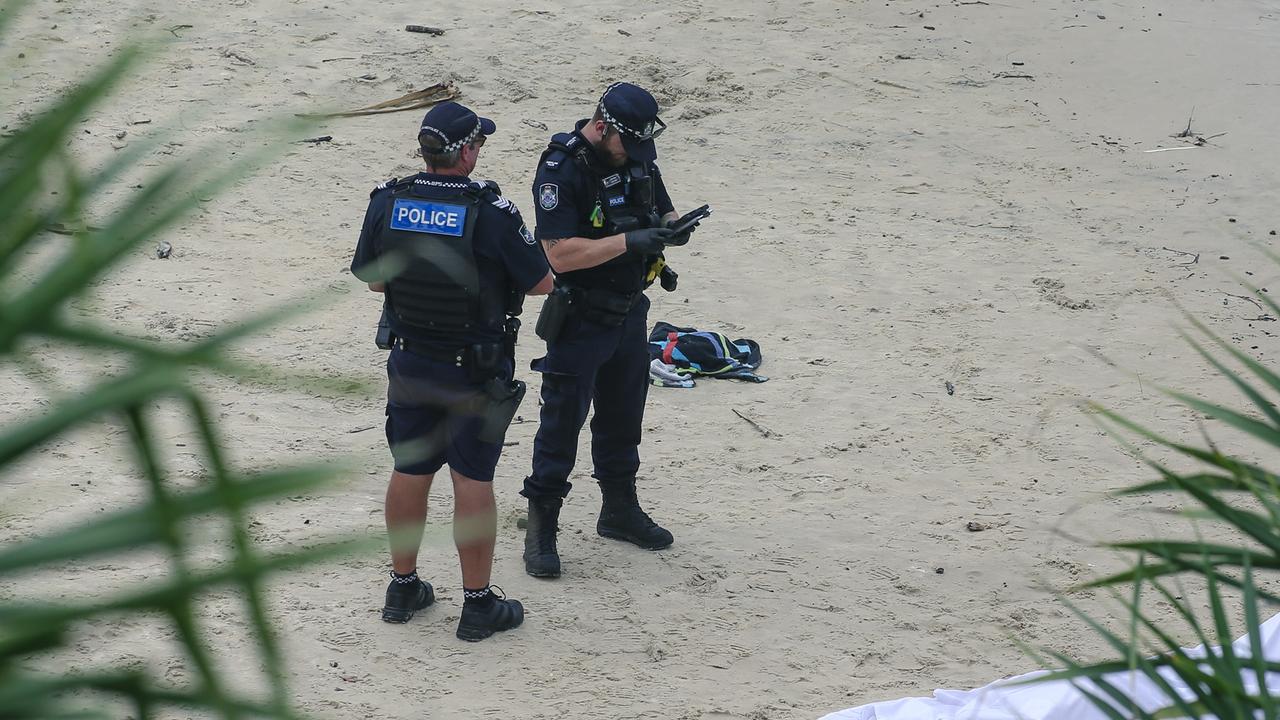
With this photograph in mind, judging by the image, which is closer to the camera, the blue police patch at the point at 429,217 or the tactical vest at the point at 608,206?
the blue police patch at the point at 429,217

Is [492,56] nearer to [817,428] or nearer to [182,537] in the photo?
[817,428]

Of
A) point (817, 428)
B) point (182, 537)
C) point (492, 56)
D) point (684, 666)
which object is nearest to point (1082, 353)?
point (817, 428)

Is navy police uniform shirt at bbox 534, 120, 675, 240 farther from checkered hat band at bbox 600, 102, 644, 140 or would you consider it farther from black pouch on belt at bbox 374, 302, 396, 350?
black pouch on belt at bbox 374, 302, 396, 350

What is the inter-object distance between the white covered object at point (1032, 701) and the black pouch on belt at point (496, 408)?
1522mm

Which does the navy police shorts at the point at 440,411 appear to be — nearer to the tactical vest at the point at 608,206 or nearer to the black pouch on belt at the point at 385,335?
the black pouch on belt at the point at 385,335

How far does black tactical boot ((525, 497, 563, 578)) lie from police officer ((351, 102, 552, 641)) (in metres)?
0.47

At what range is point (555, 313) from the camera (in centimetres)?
514

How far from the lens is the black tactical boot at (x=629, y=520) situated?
5.63m

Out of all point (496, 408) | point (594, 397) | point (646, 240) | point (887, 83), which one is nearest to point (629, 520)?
point (594, 397)

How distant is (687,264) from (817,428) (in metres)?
2.04

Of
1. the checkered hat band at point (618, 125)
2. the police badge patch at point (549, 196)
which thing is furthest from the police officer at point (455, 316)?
the checkered hat band at point (618, 125)

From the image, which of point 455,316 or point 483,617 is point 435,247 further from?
point 483,617

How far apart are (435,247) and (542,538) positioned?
4.85 feet

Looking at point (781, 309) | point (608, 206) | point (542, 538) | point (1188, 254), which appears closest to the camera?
point (608, 206)
